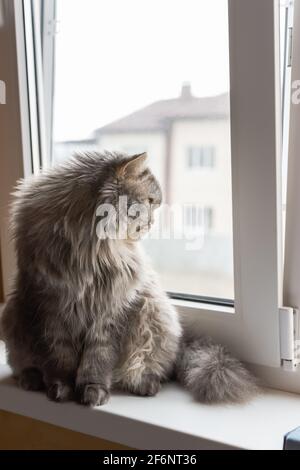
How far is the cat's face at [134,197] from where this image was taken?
99cm

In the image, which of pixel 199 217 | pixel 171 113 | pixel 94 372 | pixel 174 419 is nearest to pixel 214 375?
pixel 174 419

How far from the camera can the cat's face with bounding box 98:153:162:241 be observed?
99cm

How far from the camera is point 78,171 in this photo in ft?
3.36

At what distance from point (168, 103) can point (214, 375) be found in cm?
55

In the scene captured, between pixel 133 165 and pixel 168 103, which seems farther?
pixel 168 103

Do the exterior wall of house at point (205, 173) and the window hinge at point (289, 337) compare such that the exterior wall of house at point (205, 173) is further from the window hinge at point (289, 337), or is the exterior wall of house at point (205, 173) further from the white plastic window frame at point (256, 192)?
the window hinge at point (289, 337)

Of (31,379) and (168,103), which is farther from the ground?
(168,103)

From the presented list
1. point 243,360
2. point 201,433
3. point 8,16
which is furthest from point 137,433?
point 8,16

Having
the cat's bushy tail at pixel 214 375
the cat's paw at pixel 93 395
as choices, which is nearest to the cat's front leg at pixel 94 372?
the cat's paw at pixel 93 395

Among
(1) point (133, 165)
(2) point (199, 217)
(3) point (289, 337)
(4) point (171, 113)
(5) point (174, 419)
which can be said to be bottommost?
(5) point (174, 419)

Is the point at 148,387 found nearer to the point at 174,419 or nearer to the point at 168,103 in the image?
the point at 174,419

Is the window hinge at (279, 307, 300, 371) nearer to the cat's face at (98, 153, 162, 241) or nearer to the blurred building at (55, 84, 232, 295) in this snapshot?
the blurred building at (55, 84, 232, 295)

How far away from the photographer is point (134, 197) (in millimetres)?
1016
